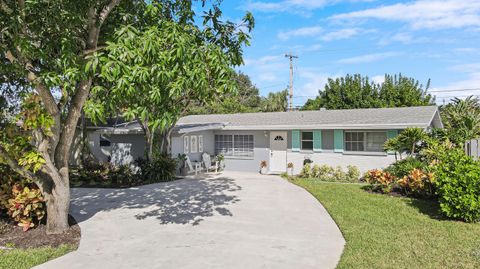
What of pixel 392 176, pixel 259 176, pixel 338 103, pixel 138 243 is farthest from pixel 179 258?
pixel 338 103

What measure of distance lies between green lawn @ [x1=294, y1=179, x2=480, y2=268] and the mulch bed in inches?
213

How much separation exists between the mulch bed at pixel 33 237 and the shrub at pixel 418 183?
963cm

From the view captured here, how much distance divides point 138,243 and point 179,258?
1287 mm

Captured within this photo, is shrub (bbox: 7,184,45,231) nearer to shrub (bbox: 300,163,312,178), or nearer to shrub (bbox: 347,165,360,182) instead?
shrub (bbox: 300,163,312,178)

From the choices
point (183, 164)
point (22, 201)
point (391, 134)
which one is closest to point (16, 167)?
point (22, 201)

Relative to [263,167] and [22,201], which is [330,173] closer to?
[263,167]

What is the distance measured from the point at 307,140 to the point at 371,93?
1481 cm

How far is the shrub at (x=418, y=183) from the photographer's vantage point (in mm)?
10539

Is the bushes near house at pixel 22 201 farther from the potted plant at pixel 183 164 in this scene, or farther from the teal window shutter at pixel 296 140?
the teal window shutter at pixel 296 140

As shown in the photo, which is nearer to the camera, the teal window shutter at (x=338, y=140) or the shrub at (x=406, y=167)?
the shrub at (x=406, y=167)

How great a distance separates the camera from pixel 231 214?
30.3 ft

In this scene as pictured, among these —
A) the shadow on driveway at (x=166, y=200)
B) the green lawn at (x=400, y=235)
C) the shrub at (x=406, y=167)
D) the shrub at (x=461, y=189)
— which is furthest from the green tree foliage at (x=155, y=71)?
the shrub at (x=406, y=167)

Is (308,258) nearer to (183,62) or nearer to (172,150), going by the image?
(183,62)

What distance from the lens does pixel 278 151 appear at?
18.1m
